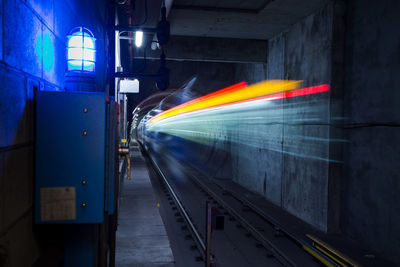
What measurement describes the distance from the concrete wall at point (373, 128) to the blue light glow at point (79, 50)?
5228mm

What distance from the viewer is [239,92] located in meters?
14.2

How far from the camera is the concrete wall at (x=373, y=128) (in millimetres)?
5941

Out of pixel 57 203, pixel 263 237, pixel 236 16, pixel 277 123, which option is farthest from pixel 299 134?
pixel 57 203

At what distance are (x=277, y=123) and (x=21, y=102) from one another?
28.4 feet

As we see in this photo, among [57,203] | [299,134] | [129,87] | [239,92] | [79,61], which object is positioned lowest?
[57,203]

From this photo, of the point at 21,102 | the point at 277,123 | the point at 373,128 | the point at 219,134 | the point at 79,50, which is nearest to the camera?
the point at 21,102

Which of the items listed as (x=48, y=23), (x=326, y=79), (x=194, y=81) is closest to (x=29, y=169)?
(x=48, y=23)

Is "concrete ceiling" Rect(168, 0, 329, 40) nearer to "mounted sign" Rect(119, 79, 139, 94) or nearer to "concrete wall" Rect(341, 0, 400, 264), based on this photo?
"concrete wall" Rect(341, 0, 400, 264)

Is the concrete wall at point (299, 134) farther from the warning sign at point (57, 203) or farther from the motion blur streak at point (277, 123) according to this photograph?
the warning sign at point (57, 203)

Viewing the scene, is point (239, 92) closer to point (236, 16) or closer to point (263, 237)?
point (236, 16)

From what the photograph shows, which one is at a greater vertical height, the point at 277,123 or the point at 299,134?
the point at 277,123

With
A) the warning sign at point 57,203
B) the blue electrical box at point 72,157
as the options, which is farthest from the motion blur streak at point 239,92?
the warning sign at point 57,203

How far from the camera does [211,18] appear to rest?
910 cm

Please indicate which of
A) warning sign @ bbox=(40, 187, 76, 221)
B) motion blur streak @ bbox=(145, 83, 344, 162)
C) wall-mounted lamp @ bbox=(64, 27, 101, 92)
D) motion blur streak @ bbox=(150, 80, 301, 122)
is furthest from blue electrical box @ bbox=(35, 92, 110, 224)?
motion blur streak @ bbox=(150, 80, 301, 122)
